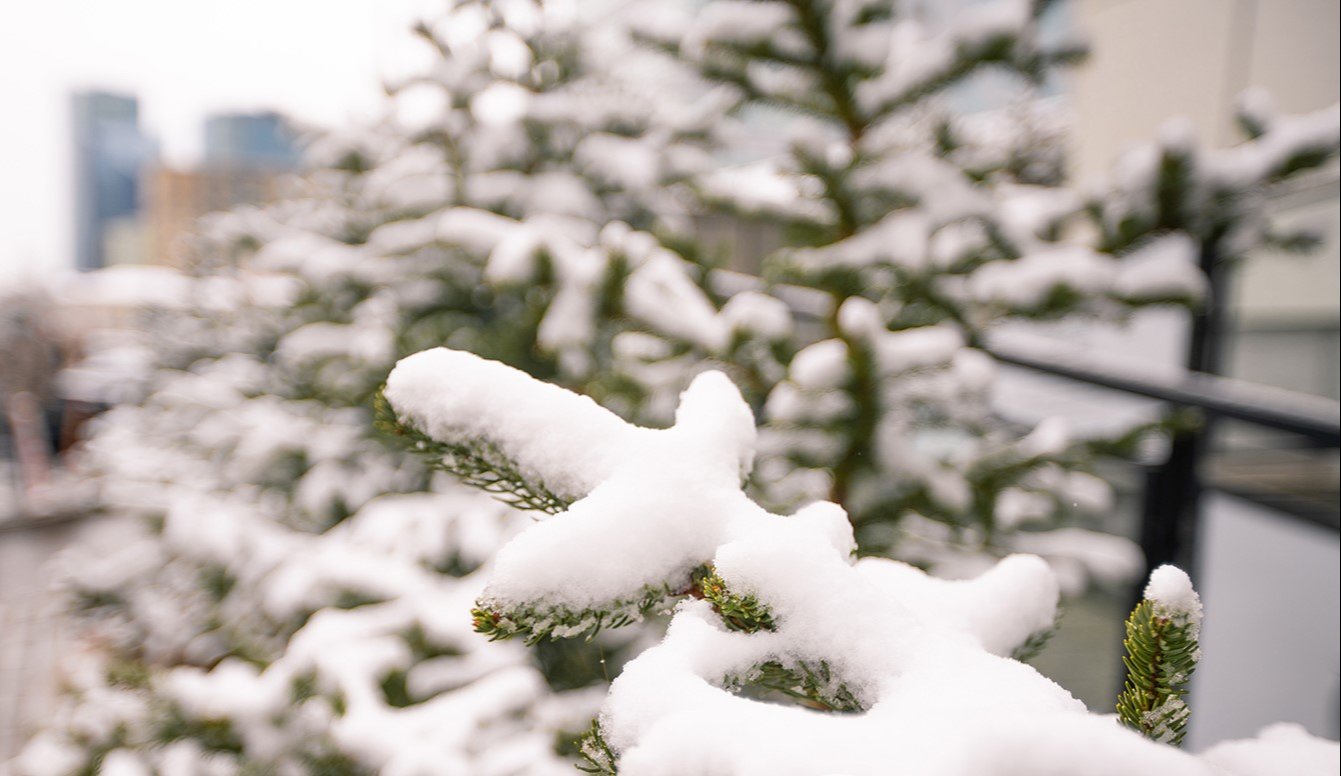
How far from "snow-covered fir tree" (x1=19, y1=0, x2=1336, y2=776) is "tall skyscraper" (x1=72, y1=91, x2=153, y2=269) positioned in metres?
32.9

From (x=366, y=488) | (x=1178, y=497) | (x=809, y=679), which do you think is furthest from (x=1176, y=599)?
(x=366, y=488)

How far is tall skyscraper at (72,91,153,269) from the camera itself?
30.0 metres

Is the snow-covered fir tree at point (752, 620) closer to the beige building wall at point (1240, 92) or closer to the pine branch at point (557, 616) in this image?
the pine branch at point (557, 616)

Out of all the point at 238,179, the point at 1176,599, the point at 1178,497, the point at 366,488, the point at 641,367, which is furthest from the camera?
the point at 238,179

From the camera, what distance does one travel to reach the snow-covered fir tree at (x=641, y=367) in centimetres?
58

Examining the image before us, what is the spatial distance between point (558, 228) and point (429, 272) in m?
0.43

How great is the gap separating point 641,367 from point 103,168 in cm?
4592

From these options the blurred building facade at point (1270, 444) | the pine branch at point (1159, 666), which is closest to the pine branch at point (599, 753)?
the pine branch at point (1159, 666)

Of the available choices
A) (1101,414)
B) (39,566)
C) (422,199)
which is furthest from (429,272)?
(39,566)

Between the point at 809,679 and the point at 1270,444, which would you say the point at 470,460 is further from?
the point at 1270,444

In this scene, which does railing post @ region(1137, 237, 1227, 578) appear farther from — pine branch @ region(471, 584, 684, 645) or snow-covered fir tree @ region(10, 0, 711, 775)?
pine branch @ region(471, 584, 684, 645)

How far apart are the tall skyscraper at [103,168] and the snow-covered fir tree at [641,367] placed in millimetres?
32897

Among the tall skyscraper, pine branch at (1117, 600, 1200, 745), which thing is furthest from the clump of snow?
the tall skyscraper

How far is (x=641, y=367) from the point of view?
1.72 meters
